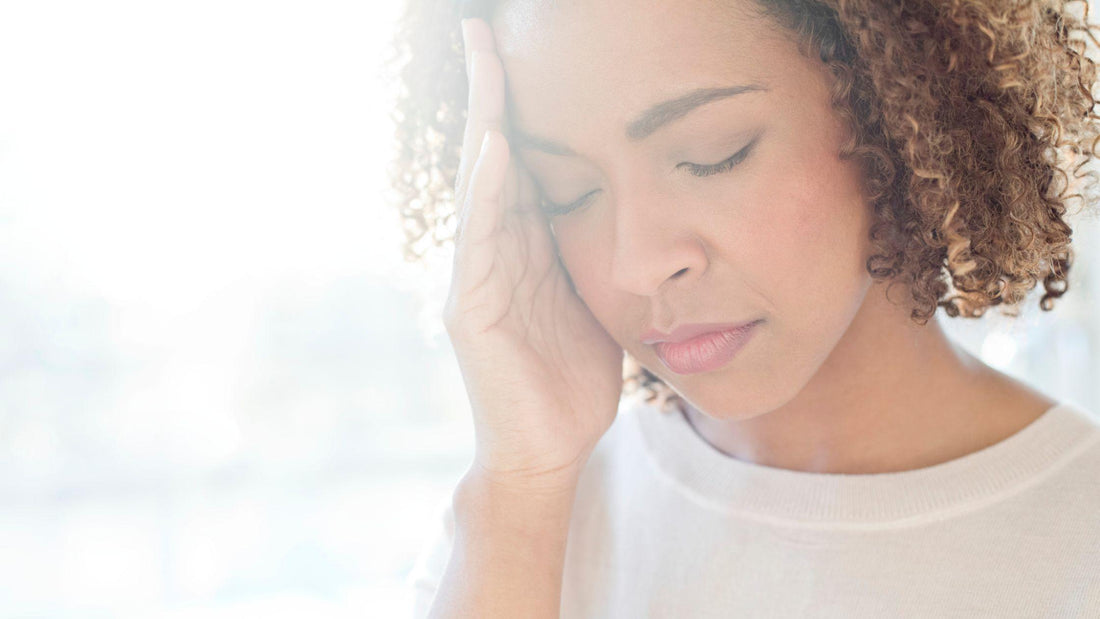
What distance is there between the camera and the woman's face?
2.94ft

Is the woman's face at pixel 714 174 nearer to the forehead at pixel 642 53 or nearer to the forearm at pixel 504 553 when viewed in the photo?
the forehead at pixel 642 53

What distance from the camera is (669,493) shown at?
115 cm

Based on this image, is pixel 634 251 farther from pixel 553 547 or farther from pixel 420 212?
pixel 420 212

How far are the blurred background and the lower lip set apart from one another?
0.70m

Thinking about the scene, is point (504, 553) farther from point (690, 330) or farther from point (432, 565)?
point (690, 330)

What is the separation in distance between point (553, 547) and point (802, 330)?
37cm

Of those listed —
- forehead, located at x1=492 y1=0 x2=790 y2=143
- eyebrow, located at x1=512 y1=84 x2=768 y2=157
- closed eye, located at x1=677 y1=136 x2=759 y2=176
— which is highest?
forehead, located at x1=492 y1=0 x2=790 y2=143

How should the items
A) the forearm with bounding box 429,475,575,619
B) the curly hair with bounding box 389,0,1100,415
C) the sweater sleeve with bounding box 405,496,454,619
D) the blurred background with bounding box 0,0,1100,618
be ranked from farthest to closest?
the blurred background with bounding box 0,0,1100,618 → the sweater sleeve with bounding box 405,496,454,619 → the forearm with bounding box 429,475,575,619 → the curly hair with bounding box 389,0,1100,415

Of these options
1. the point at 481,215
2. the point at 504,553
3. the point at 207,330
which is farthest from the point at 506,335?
the point at 207,330

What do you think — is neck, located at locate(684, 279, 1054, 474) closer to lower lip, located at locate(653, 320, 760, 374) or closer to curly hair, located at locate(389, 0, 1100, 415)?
curly hair, located at locate(389, 0, 1100, 415)

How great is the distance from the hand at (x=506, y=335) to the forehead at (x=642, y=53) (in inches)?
4.1

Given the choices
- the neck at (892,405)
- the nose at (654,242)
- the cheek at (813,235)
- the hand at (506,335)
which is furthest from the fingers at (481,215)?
the neck at (892,405)

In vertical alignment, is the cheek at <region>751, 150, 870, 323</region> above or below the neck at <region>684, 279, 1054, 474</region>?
above

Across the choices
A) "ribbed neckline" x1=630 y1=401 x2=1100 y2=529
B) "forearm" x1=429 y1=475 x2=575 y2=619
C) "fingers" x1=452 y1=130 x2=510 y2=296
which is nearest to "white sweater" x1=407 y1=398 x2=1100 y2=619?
"ribbed neckline" x1=630 y1=401 x2=1100 y2=529
